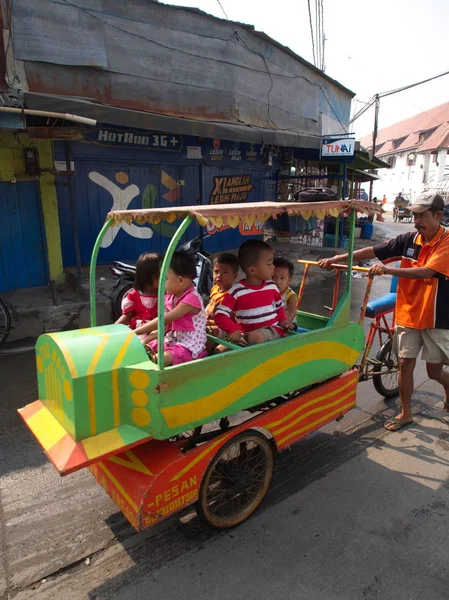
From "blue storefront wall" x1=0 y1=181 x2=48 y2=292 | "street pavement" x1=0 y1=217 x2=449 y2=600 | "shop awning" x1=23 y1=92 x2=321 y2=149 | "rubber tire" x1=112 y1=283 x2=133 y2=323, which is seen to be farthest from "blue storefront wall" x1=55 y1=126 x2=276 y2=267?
"street pavement" x1=0 y1=217 x2=449 y2=600

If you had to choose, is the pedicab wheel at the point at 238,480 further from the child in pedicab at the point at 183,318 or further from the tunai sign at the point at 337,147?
the tunai sign at the point at 337,147

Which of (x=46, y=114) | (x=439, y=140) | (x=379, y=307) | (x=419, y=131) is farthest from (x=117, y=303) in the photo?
(x=419, y=131)

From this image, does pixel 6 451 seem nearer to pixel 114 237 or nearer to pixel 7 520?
pixel 7 520

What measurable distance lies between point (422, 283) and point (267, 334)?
1.48m

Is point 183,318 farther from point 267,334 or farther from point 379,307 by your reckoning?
point 379,307

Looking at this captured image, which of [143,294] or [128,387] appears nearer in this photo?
[128,387]

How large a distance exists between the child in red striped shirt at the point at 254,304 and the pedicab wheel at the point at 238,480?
667mm

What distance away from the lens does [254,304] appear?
2953 millimetres

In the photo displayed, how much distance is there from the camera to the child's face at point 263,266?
9.39ft

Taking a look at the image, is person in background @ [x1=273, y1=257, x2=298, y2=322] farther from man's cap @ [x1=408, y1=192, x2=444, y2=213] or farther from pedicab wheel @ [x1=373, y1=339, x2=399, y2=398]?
pedicab wheel @ [x1=373, y1=339, x2=399, y2=398]

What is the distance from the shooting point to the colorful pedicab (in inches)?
81.4

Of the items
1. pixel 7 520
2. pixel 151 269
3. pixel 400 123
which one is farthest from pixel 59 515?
pixel 400 123

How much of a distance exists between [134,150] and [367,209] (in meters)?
6.44

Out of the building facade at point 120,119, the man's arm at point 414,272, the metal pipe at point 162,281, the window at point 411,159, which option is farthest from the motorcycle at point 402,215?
the metal pipe at point 162,281
